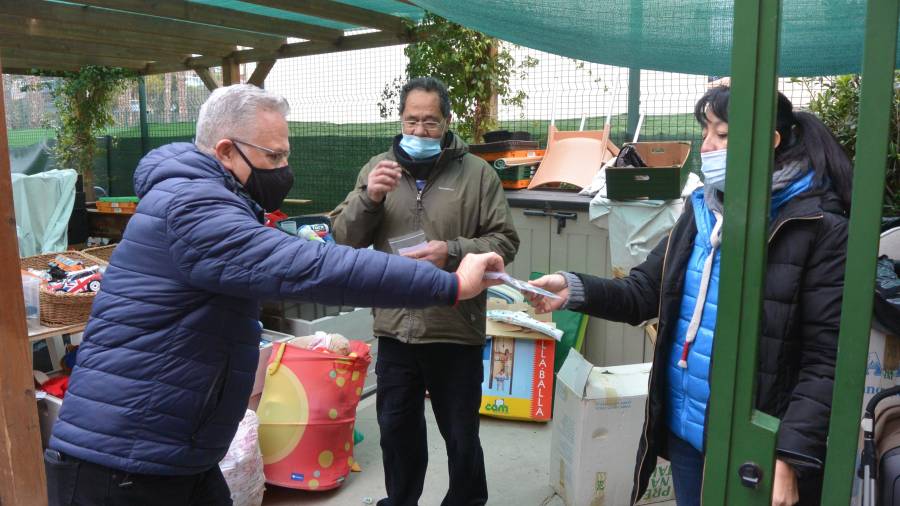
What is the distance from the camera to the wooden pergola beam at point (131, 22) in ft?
19.3

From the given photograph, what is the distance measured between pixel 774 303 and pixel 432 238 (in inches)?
57.8

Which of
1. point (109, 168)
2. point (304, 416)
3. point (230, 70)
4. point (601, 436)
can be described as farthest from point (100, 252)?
point (109, 168)

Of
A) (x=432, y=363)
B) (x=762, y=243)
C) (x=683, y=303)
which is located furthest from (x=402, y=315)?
(x=762, y=243)

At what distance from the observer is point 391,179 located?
2598mm

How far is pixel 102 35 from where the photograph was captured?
7328mm

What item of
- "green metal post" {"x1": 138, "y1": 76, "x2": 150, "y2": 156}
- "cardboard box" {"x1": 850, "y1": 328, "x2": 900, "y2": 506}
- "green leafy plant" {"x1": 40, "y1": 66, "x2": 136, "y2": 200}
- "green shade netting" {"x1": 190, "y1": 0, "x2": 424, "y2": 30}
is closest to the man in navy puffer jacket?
"cardboard box" {"x1": 850, "y1": 328, "x2": 900, "y2": 506}

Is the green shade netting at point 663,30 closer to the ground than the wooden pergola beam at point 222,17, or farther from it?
closer to the ground

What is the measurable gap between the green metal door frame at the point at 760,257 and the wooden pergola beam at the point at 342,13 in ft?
16.7

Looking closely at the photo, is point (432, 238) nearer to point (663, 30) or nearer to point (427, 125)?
point (427, 125)

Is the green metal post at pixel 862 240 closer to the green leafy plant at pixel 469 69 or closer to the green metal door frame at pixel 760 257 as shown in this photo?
the green metal door frame at pixel 760 257

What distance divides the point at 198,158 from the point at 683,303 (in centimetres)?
136

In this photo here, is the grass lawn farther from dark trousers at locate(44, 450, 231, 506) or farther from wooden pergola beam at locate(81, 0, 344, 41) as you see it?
dark trousers at locate(44, 450, 231, 506)

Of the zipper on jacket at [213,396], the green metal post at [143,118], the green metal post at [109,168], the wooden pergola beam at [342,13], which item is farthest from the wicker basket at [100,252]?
the green metal post at [109,168]

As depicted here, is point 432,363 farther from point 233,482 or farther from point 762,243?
point 762,243
